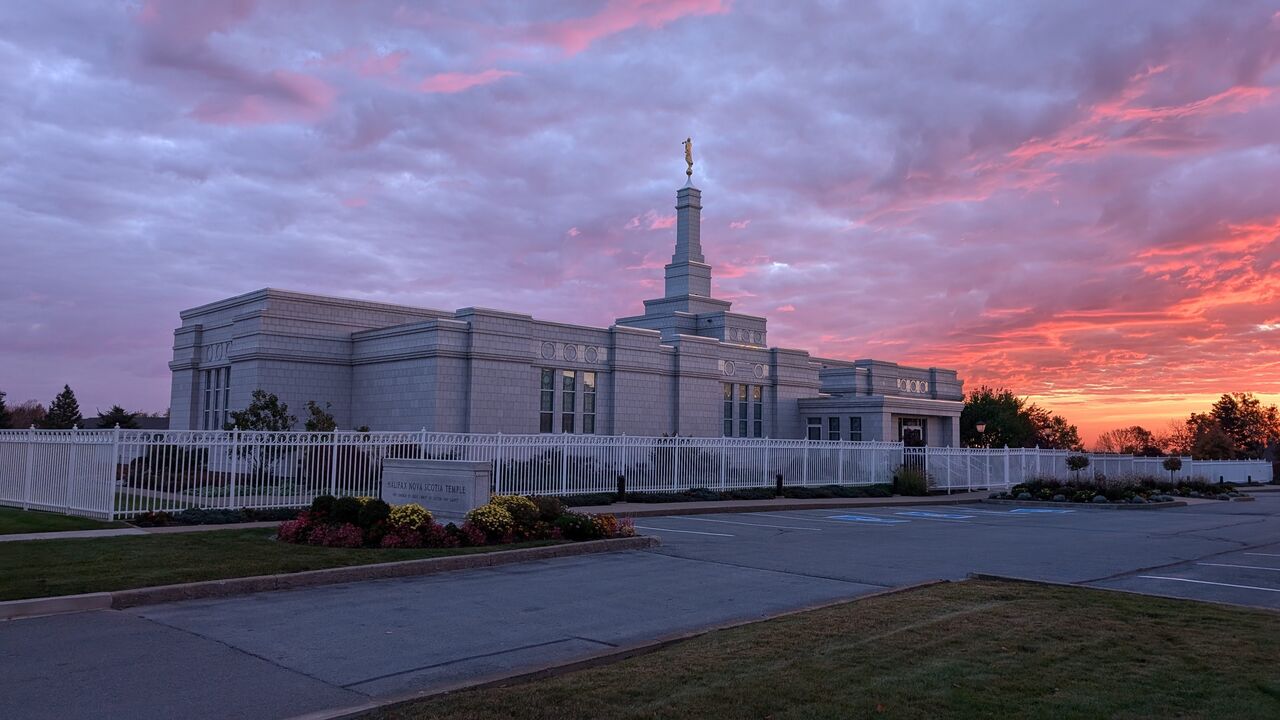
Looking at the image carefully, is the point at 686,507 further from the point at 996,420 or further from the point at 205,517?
the point at 996,420

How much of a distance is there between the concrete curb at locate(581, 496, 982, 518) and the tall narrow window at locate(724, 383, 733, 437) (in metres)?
13.9

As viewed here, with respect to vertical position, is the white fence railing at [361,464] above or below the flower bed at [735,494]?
above

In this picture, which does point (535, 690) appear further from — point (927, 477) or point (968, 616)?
point (927, 477)

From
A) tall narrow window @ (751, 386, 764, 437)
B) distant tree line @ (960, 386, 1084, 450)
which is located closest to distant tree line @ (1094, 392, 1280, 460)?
distant tree line @ (960, 386, 1084, 450)

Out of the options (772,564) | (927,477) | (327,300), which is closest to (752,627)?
(772,564)

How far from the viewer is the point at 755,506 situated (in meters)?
25.4

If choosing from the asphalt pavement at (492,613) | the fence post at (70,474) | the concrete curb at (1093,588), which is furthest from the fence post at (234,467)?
the concrete curb at (1093,588)

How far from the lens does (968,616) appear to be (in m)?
9.07

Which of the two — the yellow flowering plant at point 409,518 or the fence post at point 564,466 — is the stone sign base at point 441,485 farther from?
the fence post at point 564,466

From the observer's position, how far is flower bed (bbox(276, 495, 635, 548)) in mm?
14125

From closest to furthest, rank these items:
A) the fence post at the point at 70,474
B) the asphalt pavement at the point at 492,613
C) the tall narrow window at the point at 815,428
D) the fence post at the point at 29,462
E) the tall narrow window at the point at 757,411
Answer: the asphalt pavement at the point at 492,613 < the fence post at the point at 70,474 < the fence post at the point at 29,462 < the tall narrow window at the point at 757,411 < the tall narrow window at the point at 815,428

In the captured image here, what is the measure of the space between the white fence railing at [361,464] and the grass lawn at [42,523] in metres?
0.47

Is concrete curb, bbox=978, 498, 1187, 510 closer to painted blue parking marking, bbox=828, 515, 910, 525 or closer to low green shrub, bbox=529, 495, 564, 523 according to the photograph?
painted blue parking marking, bbox=828, 515, 910, 525

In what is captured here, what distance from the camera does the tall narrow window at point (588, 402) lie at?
37531 millimetres
